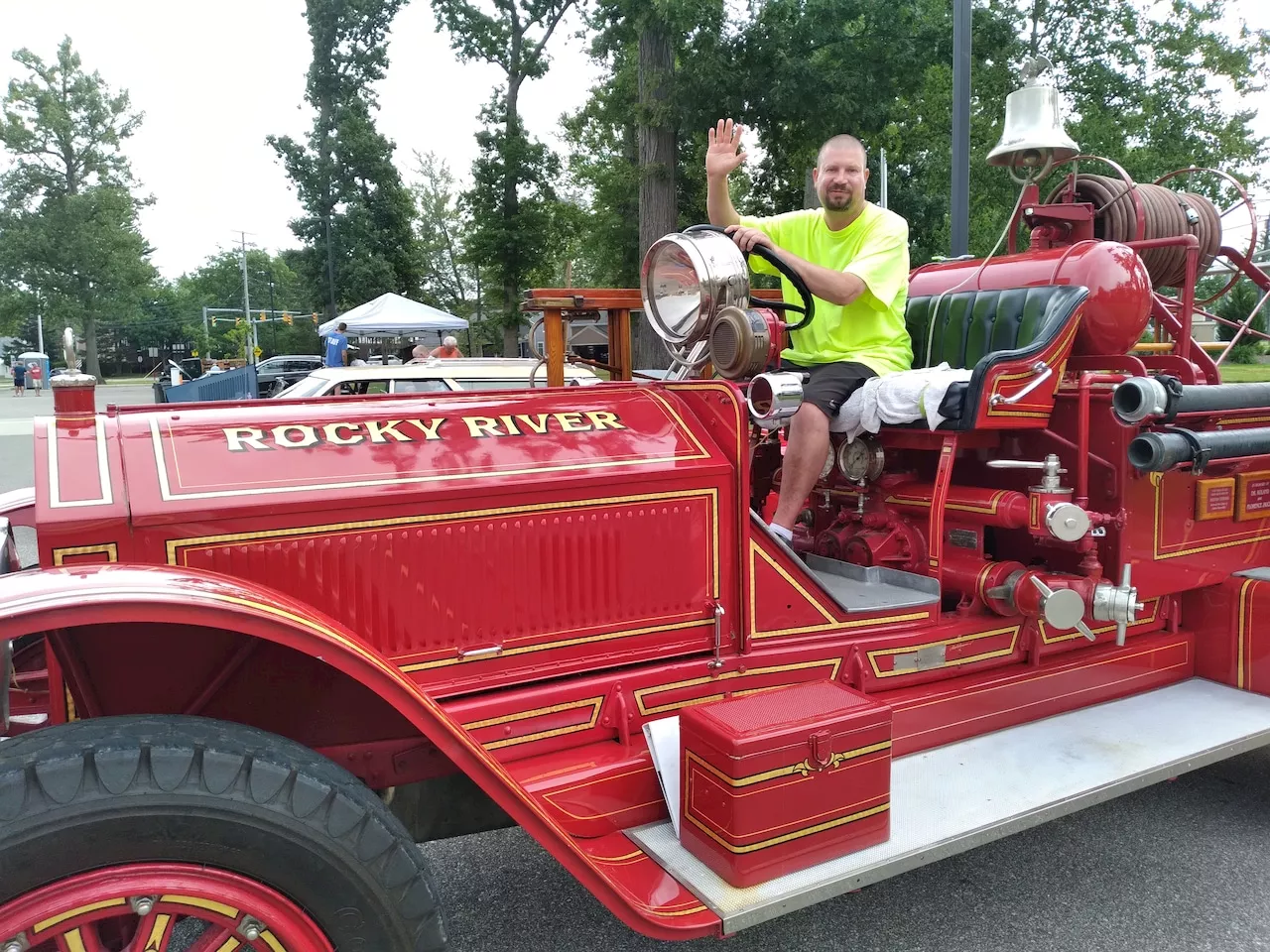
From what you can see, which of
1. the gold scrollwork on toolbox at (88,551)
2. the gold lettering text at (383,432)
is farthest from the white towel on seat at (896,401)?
the gold scrollwork on toolbox at (88,551)

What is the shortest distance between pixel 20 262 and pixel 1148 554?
47.9 meters

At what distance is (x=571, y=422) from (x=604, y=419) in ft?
0.35

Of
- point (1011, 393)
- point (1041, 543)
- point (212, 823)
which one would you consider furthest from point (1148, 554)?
point (212, 823)

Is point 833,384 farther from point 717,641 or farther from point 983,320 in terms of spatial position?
point 717,641

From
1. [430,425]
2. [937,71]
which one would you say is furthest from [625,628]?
[937,71]

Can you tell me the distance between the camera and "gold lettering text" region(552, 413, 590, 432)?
2551 millimetres

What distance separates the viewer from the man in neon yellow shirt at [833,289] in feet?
10.4

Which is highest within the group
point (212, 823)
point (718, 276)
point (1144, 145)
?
point (1144, 145)

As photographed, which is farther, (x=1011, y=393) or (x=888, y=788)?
(x=1011, y=393)

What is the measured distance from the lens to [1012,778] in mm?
2678

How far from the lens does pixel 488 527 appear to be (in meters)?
2.33

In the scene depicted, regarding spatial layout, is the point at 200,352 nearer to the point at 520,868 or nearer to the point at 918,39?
the point at 918,39

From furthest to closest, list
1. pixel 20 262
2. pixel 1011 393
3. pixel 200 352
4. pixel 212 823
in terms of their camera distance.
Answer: pixel 200 352 → pixel 20 262 → pixel 1011 393 → pixel 212 823

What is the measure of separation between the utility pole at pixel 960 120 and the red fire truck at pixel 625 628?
3684mm
